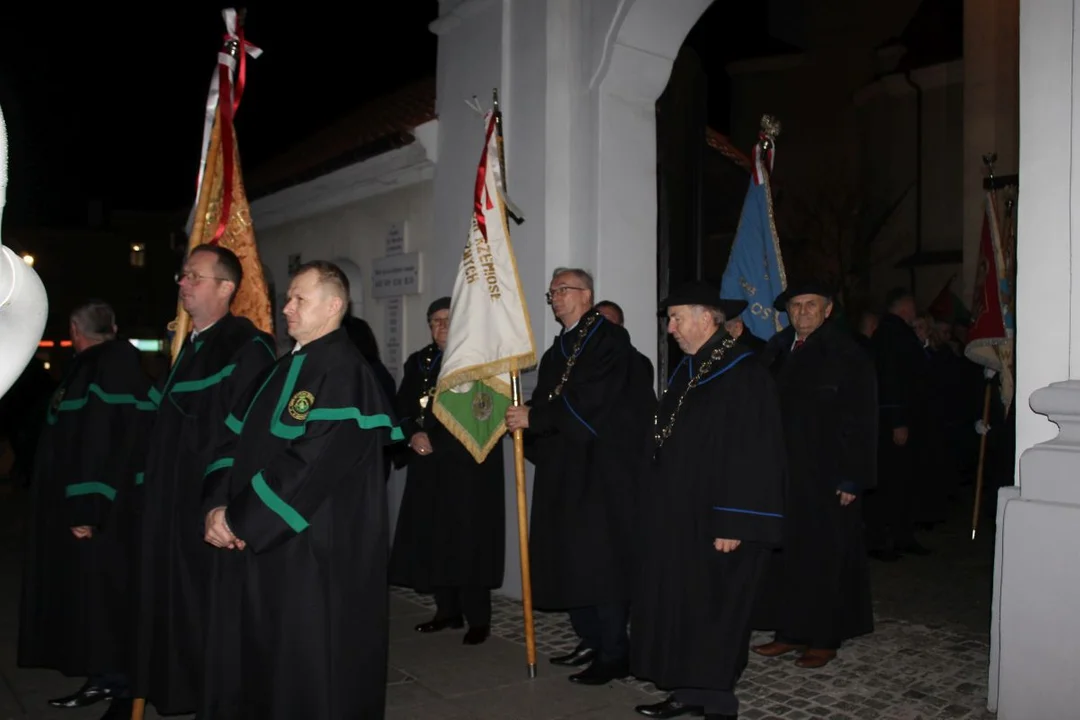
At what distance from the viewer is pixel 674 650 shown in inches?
178

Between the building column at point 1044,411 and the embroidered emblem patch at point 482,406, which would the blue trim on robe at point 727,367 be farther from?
the embroidered emblem patch at point 482,406

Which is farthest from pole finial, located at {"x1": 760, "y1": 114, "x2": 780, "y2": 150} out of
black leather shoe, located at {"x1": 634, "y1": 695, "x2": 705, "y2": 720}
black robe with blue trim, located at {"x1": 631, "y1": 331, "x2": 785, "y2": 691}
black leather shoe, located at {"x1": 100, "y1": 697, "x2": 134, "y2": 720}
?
black leather shoe, located at {"x1": 100, "y1": 697, "x2": 134, "y2": 720}

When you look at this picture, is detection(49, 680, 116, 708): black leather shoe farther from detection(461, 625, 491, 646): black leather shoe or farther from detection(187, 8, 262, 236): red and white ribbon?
detection(187, 8, 262, 236): red and white ribbon

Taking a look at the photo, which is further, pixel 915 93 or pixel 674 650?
pixel 915 93

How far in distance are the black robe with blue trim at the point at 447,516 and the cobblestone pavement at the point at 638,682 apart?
0.41 metres

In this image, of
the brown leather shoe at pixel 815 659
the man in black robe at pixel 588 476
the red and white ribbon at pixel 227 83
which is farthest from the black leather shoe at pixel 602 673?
the red and white ribbon at pixel 227 83

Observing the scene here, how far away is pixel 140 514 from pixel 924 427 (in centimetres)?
Answer: 767

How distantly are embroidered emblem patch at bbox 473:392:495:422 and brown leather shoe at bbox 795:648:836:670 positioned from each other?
91.1 inches

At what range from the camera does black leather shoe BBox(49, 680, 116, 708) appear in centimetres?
496

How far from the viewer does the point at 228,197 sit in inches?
207

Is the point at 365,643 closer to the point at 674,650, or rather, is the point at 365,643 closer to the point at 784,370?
the point at 674,650

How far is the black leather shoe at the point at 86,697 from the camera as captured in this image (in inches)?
195

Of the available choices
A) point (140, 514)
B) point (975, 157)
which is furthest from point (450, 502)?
point (975, 157)

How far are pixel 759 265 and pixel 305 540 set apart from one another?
446 centimetres
